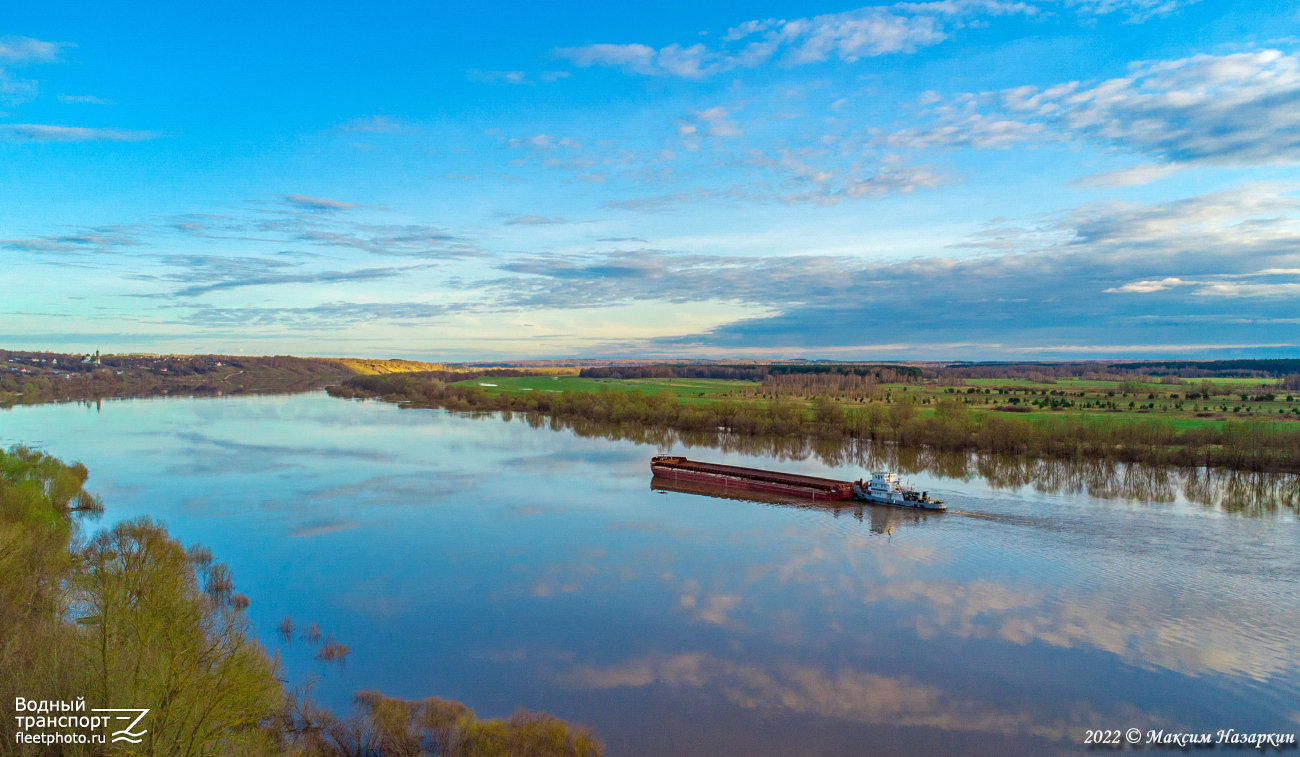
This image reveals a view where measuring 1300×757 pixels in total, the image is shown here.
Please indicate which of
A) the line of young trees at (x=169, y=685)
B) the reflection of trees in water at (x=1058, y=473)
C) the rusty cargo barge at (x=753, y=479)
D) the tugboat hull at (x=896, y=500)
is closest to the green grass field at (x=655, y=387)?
the reflection of trees in water at (x=1058, y=473)

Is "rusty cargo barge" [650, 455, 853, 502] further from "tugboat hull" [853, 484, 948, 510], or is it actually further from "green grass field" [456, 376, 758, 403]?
"green grass field" [456, 376, 758, 403]

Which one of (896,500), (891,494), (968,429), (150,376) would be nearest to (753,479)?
(891,494)

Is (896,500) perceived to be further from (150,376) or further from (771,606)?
(150,376)

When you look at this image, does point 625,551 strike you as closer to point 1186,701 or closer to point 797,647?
point 797,647

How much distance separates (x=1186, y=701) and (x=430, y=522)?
728 inches

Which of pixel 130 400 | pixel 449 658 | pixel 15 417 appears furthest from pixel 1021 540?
pixel 130 400

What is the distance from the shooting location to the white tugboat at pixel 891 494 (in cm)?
2331

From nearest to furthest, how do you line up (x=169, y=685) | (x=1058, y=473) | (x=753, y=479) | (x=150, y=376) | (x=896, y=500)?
(x=169, y=685) < (x=896, y=500) < (x=753, y=479) < (x=1058, y=473) < (x=150, y=376)

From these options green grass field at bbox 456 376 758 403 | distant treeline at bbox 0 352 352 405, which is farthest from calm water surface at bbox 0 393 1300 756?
distant treeline at bbox 0 352 352 405

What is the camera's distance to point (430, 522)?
824 inches

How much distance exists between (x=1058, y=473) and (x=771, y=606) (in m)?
22.8

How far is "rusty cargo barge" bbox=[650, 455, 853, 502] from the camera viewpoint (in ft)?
84.9

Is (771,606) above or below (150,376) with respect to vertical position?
below

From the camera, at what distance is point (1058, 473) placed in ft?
99.7
